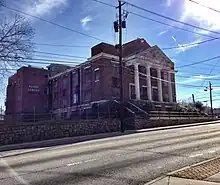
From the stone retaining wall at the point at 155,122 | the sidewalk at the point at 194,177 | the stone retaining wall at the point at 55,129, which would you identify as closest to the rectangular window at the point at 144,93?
the stone retaining wall at the point at 155,122

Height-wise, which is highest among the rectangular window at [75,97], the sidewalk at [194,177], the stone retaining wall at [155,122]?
the rectangular window at [75,97]

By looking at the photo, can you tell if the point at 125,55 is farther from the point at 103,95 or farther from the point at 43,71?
the point at 43,71

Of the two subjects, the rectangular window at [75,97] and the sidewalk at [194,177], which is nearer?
the sidewalk at [194,177]

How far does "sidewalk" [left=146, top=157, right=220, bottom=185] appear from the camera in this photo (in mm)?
6863

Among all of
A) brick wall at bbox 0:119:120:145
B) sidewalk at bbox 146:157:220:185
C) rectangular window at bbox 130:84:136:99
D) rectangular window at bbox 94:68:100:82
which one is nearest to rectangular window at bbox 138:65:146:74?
rectangular window at bbox 130:84:136:99

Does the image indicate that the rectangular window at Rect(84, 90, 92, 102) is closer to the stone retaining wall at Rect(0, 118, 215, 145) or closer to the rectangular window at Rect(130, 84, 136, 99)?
the rectangular window at Rect(130, 84, 136, 99)

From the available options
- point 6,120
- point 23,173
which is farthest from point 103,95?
point 23,173

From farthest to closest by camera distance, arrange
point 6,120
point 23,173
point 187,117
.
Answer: point 187,117, point 6,120, point 23,173

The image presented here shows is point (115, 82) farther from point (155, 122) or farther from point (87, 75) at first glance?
point (155, 122)

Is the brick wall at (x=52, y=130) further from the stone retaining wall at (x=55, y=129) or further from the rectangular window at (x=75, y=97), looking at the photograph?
the rectangular window at (x=75, y=97)

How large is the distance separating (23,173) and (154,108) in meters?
38.0

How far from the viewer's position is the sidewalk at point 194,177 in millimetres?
6863

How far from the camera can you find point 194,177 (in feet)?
24.0

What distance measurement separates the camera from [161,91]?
5250cm
